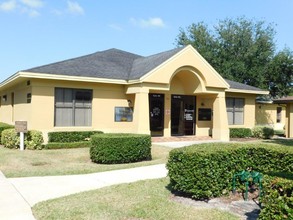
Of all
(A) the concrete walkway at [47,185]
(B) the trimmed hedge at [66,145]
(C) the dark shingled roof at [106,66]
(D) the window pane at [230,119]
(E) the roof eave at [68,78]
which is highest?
(C) the dark shingled roof at [106,66]

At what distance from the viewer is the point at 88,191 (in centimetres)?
775

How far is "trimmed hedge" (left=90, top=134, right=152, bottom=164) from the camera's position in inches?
467

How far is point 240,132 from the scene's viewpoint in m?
24.0

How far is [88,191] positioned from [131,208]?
70.7 inches

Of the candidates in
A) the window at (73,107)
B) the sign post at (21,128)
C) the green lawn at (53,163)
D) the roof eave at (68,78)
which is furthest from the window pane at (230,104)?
the sign post at (21,128)

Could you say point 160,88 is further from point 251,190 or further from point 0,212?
point 0,212

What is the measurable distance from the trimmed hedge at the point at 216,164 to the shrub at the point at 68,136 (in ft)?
36.0

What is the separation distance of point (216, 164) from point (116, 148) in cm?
572

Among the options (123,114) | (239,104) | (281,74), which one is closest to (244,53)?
(281,74)

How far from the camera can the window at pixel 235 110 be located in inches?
963

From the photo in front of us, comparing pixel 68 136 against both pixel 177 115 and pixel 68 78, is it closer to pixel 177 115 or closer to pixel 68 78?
pixel 68 78

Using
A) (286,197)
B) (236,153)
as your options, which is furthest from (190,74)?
(286,197)

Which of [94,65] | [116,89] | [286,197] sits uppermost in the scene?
[94,65]

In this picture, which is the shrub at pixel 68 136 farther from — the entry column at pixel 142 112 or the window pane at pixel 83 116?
the entry column at pixel 142 112
